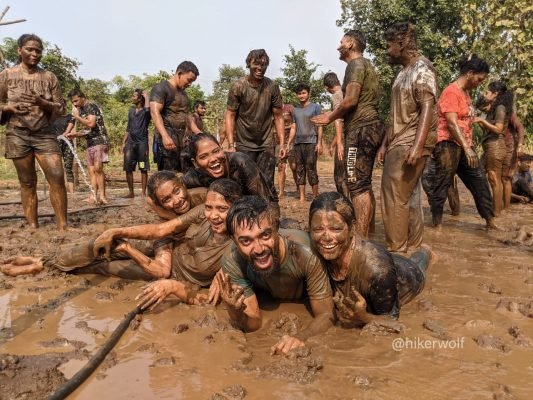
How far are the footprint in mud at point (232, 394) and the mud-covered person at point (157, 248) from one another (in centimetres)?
161

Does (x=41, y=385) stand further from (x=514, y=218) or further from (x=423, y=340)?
(x=514, y=218)

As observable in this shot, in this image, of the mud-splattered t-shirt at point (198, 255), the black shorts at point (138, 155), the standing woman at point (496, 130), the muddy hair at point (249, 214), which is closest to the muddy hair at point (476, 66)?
the standing woman at point (496, 130)

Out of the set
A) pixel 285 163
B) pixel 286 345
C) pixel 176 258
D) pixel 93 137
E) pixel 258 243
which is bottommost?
pixel 286 345

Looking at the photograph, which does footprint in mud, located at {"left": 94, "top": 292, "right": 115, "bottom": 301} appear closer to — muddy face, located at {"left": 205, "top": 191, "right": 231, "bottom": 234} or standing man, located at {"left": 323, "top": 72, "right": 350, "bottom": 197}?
muddy face, located at {"left": 205, "top": 191, "right": 231, "bottom": 234}

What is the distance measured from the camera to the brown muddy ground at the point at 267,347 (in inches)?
89.7

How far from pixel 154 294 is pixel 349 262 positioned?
1.40 meters

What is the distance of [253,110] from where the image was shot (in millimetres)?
5578

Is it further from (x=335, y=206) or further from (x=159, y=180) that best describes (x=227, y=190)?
(x=335, y=206)

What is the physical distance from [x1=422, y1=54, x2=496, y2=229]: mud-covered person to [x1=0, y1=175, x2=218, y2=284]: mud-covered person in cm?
306

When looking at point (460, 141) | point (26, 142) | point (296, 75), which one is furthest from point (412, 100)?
point (296, 75)

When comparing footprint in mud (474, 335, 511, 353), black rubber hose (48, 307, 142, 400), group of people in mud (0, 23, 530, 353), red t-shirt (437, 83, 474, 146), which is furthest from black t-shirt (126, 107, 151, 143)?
footprint in mud (474, 335, 511, 353)

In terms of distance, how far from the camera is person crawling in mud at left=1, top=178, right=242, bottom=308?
3625 millimetres

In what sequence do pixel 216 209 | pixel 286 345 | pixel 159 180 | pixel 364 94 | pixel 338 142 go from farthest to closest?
pixel 338 142 < pixel 364 94 < pixel 159 180 < pixel 216 209 < pixel 286 345

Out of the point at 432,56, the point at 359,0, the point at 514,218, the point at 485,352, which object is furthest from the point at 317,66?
the point at 485,352
